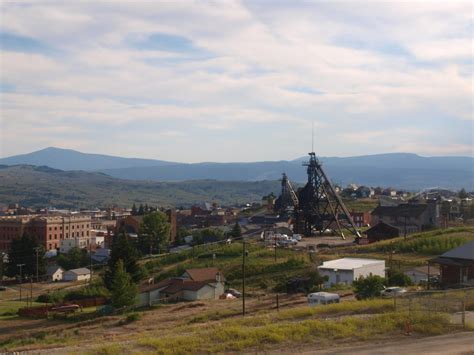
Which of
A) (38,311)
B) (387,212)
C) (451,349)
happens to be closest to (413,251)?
(387,212)

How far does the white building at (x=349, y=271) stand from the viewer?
130 ft

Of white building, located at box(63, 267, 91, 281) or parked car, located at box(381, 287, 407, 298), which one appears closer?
parked car, located at box(381, 287, 407, 298)

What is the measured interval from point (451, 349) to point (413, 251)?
105 ft

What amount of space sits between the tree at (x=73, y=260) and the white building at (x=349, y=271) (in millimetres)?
33638

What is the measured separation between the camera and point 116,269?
42406mm

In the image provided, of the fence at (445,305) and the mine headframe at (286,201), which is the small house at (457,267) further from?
the mine headframe at (286,201)

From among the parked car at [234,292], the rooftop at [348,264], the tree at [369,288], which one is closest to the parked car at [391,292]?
the tree at [369,288]

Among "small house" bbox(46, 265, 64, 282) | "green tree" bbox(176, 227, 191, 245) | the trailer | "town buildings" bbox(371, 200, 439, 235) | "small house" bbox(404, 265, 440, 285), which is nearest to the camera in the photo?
the trailer

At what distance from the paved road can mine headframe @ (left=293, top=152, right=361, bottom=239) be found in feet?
158

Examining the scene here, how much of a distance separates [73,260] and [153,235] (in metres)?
8.66

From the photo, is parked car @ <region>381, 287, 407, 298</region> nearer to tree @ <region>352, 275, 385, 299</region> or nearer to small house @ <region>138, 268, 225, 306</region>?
tree @ <region>352, 275, 385, 299</region>

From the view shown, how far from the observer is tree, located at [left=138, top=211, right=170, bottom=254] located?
68938mm

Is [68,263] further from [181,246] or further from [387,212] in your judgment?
[387,212]

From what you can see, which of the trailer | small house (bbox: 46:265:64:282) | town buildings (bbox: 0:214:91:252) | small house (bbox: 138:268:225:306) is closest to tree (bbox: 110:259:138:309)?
small house (bbox: 138:268:225:306)
